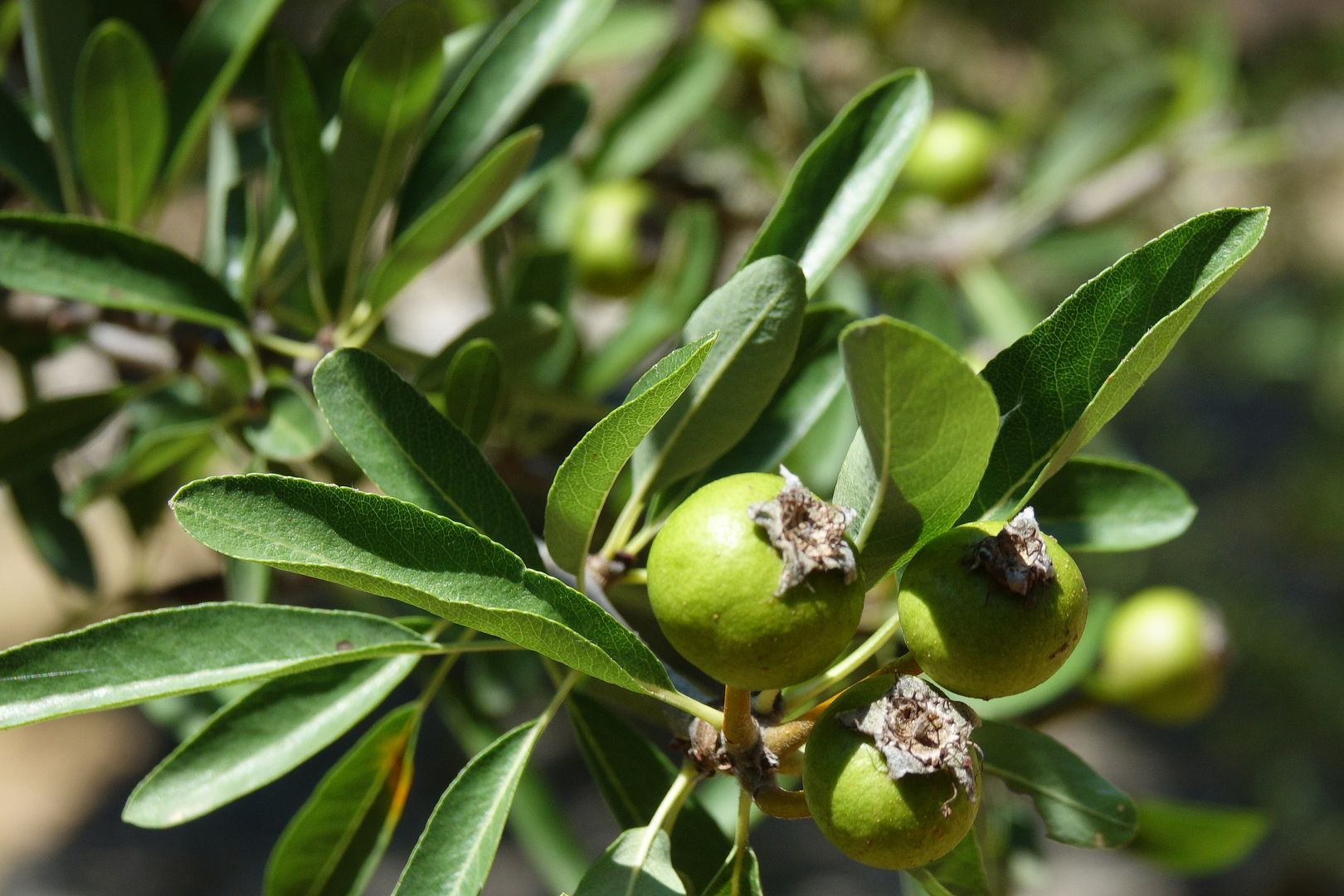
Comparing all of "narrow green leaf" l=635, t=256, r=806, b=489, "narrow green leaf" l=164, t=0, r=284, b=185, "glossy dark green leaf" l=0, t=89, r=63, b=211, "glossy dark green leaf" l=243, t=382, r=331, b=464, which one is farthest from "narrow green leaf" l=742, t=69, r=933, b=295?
"glossy dark green leaf" l=0, t=89, r=63, b=211

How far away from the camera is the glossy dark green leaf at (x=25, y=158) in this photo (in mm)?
1018

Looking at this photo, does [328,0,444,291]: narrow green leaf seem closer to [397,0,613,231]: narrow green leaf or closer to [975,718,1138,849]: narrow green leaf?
[397,0,613,231]: narrow green leaf

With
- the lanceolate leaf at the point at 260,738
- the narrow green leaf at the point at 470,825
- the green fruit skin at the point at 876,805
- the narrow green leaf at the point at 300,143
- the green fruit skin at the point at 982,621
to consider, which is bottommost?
the narrow green leaf at the point at 470,825

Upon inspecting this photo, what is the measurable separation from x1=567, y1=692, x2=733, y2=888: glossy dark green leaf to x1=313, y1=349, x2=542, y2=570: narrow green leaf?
189 millimetres

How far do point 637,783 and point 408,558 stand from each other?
0.33m

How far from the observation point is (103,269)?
88cm

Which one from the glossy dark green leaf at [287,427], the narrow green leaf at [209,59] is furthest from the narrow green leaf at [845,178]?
the narrow green leaf at [209,59]

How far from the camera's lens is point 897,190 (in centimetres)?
184

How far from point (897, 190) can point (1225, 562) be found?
2.87 m

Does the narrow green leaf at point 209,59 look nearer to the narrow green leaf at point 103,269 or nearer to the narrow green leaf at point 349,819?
the narrow green leaf at point 103,269

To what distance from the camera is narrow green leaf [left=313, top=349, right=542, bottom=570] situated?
696 mm

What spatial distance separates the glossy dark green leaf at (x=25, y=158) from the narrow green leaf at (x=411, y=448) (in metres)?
0.55

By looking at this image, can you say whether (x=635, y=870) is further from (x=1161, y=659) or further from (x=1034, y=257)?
(x=1034, y=257)

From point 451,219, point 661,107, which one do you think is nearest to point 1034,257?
point 661,107
